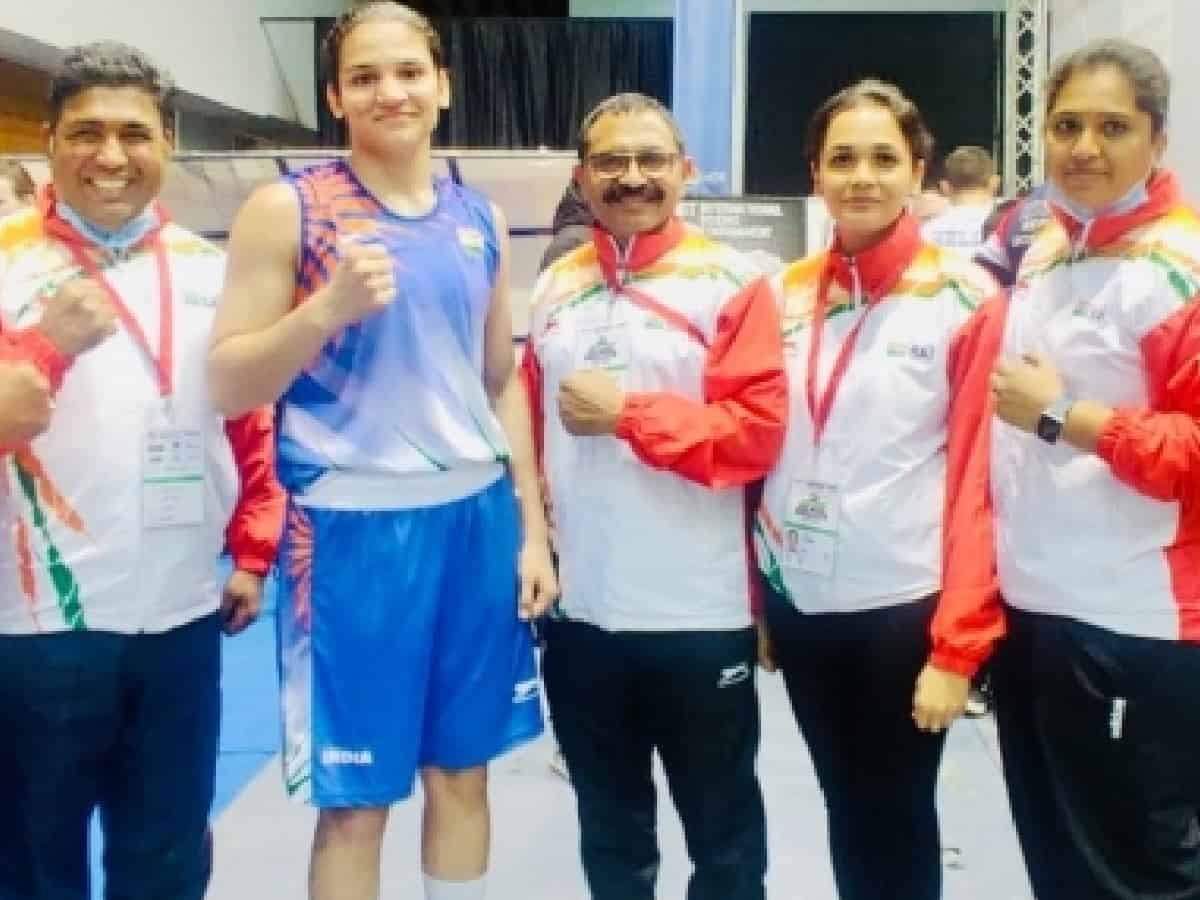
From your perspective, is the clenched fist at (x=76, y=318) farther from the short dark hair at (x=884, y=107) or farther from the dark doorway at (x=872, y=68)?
the dark doorway at (x=872, y=68)

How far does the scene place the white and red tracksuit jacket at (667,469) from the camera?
1.89 metres

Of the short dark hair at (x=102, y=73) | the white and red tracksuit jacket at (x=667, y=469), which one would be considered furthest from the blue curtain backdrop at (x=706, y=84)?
the short dark hair at (x=102, y=73)

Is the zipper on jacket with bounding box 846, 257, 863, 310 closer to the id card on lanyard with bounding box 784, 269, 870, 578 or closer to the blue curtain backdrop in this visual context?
the id card on lanyard with bounding box 784, 269, 870, 578

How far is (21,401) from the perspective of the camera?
5.29 ft

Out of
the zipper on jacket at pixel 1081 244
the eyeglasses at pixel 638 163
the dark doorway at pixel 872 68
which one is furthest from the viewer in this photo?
the dark doorway at pixel 872 68

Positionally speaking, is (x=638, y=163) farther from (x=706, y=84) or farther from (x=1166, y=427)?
(x=706, y=84)

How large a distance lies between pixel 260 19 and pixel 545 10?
11.2ft

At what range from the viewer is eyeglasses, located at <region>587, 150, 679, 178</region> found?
1932mm

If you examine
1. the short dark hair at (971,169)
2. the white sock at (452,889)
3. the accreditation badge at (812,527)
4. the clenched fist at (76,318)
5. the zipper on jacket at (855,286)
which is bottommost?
the white sock at (452,889)

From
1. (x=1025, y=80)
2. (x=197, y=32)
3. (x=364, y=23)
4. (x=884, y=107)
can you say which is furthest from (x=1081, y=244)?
(x=197, y=32)

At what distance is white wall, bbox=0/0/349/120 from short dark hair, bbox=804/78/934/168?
5936 mm

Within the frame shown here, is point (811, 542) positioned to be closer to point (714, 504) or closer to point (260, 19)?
point (714, 504)

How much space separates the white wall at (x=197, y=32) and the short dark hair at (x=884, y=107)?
234 inches

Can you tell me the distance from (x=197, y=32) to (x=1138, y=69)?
28.0ft
